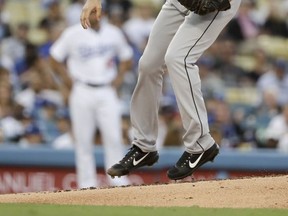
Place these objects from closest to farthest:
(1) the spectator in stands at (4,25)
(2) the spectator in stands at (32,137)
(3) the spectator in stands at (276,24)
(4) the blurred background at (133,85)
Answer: (4) the blurred background at (133,85), (2) the spectator in stands at (32,137), (3) the spectator in stands at (276,24), (1) the spectator in stands at (4,25)

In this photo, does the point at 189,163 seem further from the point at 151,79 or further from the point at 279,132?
the point at 279,132

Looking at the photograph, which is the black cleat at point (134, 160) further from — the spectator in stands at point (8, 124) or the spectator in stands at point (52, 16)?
the spectator in stands at point (52, 16)

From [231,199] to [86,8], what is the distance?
165cm

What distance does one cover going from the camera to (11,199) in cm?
705

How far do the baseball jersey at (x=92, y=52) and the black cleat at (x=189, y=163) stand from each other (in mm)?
4821

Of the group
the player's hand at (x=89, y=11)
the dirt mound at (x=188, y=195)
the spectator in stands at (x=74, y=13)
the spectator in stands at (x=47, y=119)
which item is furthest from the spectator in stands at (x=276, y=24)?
the player's hand at (x=89, y=11)

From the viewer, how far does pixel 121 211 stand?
612 cm

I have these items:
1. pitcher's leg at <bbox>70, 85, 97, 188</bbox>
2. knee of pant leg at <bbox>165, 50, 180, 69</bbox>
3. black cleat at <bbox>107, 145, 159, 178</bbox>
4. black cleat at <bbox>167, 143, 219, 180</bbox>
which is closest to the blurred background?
pitcher's leg at <bbox>70, 85, 97, 188</bbox>

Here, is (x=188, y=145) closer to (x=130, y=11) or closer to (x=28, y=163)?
(x=28, y=163)

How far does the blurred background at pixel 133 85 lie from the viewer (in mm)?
11812

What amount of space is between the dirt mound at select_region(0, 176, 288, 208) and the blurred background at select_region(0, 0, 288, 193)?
3.86 meters

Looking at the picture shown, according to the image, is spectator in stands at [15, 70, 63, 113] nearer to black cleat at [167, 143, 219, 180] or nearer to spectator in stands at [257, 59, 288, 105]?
spectator in stands at [257, 59, 288, 105]

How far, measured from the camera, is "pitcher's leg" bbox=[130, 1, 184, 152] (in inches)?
281

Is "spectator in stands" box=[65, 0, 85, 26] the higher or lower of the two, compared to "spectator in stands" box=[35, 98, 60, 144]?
higher
